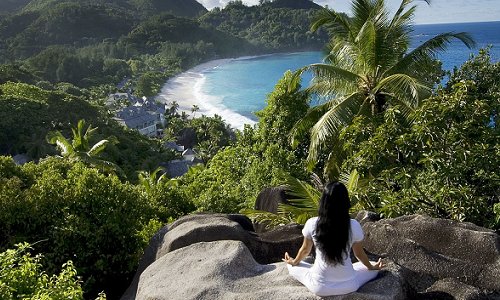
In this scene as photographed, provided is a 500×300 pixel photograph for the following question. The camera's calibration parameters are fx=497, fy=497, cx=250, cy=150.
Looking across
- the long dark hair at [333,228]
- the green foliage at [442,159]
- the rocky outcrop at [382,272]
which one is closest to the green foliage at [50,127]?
the green foliage at [442,159]

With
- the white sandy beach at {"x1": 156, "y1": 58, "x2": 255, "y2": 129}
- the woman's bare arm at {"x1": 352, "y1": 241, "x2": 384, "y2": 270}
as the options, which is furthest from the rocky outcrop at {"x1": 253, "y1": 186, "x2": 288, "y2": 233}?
the white sandy beach at {"x1": 156, "y1": 58, "x2": 255, "y2": 129}

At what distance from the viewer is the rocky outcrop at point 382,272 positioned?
4.37 m

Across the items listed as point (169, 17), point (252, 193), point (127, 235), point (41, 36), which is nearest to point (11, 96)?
point (252, 193)

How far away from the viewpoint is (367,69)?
10.3 meters

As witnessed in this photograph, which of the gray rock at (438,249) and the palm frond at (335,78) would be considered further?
the palm frond at (335,78)

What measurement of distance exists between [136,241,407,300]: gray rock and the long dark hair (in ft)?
1.22

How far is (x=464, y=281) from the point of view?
4.64 metres

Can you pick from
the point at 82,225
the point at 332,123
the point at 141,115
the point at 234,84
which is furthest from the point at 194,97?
the point at 82,225

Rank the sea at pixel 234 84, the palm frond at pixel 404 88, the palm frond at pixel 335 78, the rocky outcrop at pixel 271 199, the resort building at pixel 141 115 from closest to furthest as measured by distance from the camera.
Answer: the rocky outcrop at pixel 271 199, the palm frond at pixel 404 88, the palm frond at pixel 335 78, the resort building at pixel 141 115, the sea at pixel 234 84

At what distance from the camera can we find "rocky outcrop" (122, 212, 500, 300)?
4.37 metres

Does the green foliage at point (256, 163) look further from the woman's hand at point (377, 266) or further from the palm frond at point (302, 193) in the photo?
the woman's hand at point (377, 266)

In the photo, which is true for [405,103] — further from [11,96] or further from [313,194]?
[11,96]

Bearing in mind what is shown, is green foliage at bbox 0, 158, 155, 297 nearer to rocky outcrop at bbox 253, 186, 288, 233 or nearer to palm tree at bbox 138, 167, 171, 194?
rocky outcrop at bbox 253, 186, 288, 233

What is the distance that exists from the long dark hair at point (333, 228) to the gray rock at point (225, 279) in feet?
1.22
